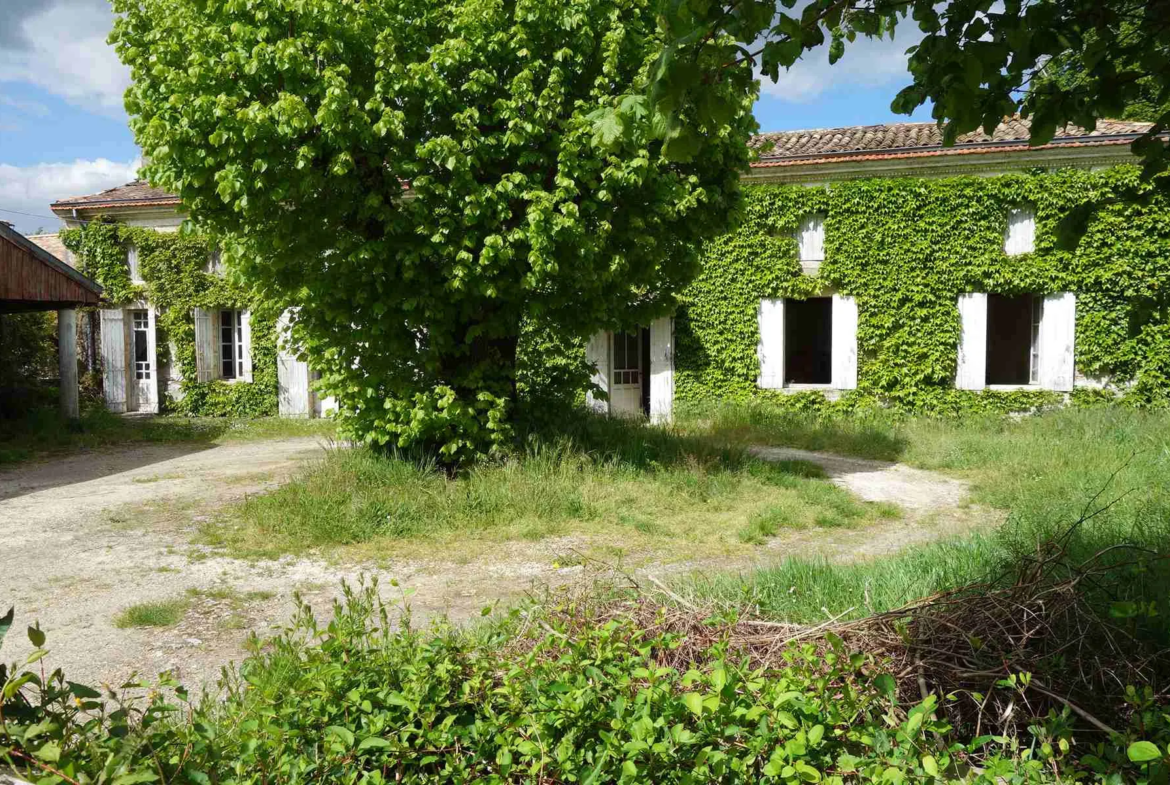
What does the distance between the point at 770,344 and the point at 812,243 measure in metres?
2.06

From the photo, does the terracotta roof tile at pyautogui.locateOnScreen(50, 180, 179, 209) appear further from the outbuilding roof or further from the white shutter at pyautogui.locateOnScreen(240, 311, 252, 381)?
the white shutter at pyautogui.locateOnScreen(240, 311, 252, 381)

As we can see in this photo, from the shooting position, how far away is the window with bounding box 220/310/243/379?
58.3 ft

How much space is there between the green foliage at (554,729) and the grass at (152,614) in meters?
2.20

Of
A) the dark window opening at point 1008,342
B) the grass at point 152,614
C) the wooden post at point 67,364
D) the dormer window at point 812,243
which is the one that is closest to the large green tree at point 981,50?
the grass at point 152,614

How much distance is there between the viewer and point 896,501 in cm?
830

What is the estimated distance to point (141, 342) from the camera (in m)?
17.9

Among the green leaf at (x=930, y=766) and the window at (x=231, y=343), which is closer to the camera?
the green leaf at (x=930, y=766)

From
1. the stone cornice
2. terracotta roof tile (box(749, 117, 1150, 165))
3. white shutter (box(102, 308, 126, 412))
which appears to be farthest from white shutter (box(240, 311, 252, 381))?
terracotta roof tile (box(749, 117, 1150, 165))

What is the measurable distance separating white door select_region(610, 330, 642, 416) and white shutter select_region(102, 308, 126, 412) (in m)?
11.3

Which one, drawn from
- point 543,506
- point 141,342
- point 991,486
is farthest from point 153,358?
point 991,486

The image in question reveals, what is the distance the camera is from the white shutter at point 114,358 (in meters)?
17.5

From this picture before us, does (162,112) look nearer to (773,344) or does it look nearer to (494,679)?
(494,679)

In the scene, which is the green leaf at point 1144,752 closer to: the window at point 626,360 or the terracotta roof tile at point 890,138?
the terracotta roof tile at point 890,138

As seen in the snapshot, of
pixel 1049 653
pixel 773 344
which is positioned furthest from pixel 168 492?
pixel 773 344
